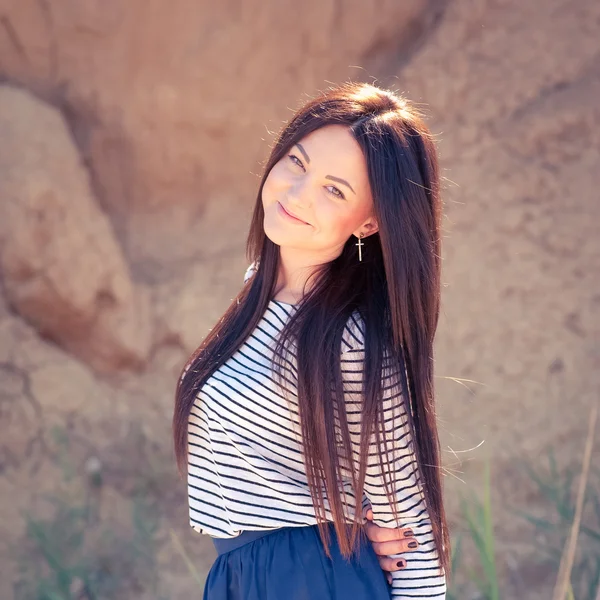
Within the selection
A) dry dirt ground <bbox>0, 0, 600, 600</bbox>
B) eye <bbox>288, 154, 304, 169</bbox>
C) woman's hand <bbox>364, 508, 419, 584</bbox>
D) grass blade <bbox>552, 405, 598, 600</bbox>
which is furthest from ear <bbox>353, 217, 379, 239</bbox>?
dry dirt ground <bbox>0, 0, 600, 600</bbox>

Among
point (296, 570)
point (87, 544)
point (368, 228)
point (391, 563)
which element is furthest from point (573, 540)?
point (87, 544)

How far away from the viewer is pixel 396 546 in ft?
4.45

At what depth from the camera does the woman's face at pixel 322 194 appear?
1397 millimetres

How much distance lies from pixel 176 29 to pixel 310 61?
542 mm

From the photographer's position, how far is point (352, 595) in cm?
133

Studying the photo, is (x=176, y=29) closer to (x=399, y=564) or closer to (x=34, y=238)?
(x=34, y=238)

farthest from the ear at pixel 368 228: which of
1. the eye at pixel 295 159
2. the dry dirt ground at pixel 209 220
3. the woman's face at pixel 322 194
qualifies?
the dry dirt ground at pixel 209 220

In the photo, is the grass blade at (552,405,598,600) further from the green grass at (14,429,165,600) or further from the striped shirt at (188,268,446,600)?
the green grass at (14,429,165,600)

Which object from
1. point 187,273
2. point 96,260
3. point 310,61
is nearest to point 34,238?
point 96,260

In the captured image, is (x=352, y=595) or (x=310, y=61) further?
(x=310, y=61)

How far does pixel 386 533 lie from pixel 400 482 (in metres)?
0.10

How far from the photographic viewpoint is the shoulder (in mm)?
1358

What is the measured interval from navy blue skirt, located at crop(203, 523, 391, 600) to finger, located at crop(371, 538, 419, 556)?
0.02 m

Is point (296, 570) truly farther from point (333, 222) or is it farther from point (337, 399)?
point (333, 222)
